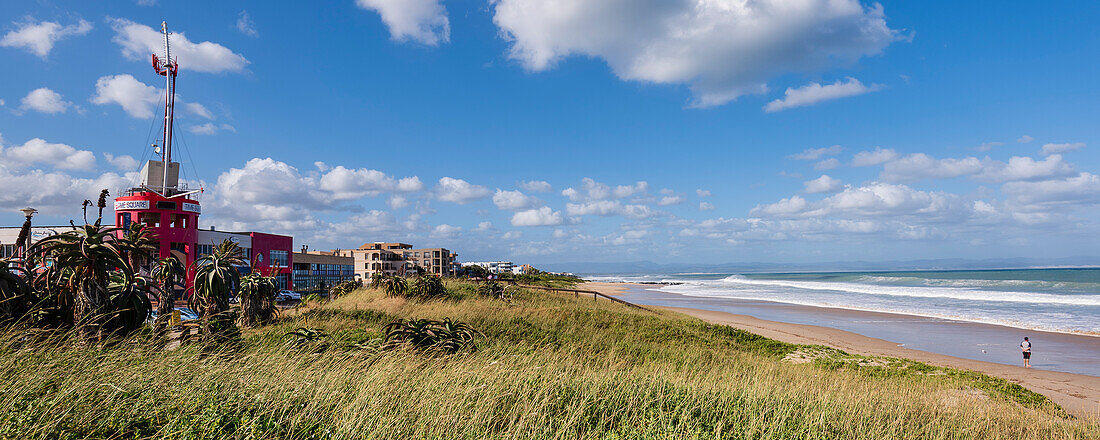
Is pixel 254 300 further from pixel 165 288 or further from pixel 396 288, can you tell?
pixel 396 288

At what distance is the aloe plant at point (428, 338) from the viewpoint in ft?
30.7

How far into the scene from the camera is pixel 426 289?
23.4m

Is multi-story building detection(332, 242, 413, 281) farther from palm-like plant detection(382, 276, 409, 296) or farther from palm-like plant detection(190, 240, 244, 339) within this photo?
palm-like plant detection(190, 240, 244, 339)

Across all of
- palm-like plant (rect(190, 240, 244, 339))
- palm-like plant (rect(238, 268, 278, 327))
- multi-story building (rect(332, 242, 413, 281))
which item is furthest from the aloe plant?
multi-story building (rect(332, 242, 413, 281))

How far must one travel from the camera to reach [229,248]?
15250 mm

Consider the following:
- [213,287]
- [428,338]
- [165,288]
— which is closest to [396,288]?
[213,287]

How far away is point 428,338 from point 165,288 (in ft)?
17.1

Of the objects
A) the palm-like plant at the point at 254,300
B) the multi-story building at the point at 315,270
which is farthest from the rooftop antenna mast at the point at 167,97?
the palm-like plant at the point at 254,300

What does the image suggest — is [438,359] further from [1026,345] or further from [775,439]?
[1026,345]

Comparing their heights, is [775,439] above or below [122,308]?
below

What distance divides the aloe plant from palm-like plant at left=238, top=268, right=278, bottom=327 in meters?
5.86

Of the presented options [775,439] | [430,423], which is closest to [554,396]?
[430,423]

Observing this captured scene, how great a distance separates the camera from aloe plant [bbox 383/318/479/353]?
368 inches

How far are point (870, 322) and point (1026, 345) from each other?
13.0m
